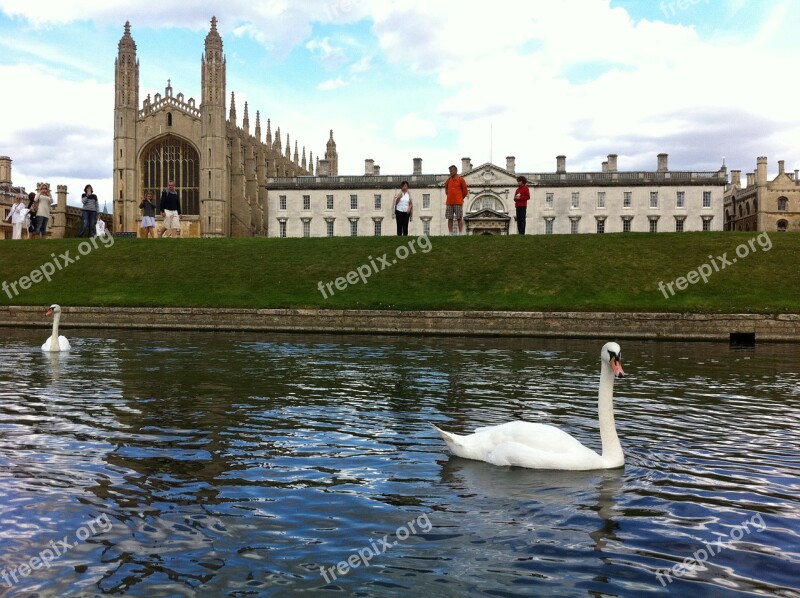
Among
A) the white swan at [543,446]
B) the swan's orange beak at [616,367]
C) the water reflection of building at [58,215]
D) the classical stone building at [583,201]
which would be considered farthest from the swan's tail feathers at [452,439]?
the water reflection of building at [58,215]

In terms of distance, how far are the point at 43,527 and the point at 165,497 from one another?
1083 mm

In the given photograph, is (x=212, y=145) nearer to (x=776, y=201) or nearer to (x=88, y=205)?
(x=88, y=205)

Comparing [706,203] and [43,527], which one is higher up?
[706,203]

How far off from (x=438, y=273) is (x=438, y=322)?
6688mm

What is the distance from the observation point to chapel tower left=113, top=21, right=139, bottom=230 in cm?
8300

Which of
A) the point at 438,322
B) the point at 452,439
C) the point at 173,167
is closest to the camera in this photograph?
the point at 452,439

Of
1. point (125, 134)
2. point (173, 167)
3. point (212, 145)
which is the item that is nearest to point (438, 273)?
point (212, 145)

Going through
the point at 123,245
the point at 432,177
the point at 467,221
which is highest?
the point at 432,177

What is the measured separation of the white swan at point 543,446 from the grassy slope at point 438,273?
19.7 m

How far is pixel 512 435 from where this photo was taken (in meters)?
7.92

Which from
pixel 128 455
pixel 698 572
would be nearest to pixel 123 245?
pixel 128 455

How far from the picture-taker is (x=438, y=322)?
26.6m

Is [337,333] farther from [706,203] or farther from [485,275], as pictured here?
[706,203]

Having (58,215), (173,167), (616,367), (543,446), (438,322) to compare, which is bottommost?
(543,446)
